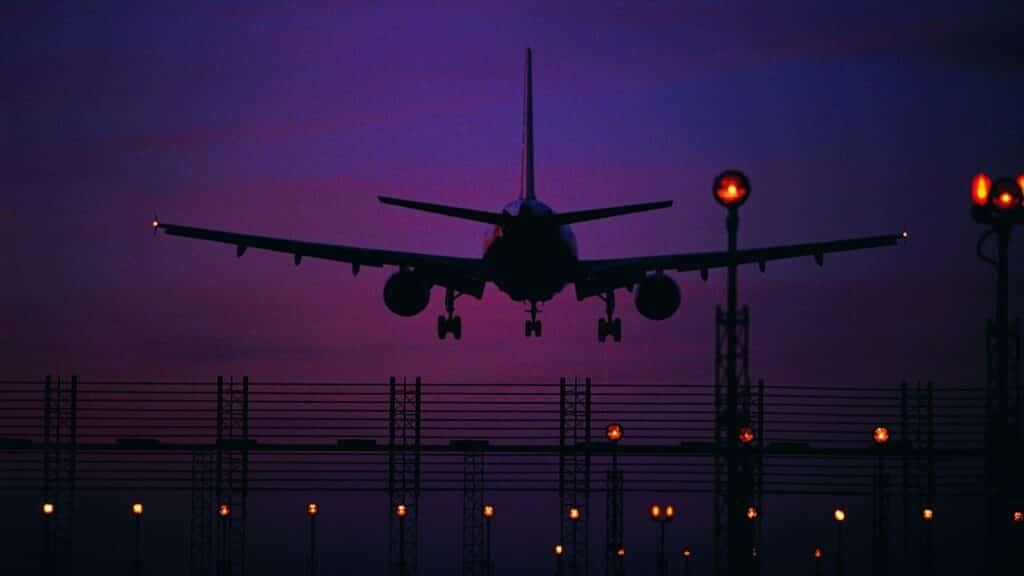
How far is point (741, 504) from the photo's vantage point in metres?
24.9

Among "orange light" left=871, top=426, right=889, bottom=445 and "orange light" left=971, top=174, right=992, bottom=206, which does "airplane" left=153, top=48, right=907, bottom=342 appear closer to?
"orange light" left=871, top=426, right=889, bottom=445

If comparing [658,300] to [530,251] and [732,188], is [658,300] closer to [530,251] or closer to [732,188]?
[530,251]

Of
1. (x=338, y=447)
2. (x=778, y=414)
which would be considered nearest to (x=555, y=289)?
(x=778, y=414)

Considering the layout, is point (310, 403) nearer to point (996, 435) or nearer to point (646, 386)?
point (646, 386)

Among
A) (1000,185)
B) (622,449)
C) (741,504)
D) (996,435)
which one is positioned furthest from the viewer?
(622,449)

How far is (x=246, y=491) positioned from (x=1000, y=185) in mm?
27736

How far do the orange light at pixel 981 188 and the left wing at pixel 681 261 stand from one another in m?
33.1

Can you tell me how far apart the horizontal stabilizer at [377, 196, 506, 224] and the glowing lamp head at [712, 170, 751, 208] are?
26.5m

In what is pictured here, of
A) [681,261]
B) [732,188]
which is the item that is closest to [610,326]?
[681,261]

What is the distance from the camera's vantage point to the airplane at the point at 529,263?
54.9 m

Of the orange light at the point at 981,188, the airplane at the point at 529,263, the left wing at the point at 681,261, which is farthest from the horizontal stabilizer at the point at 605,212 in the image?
the orange light at the point at 981,188

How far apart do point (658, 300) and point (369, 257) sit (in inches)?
453

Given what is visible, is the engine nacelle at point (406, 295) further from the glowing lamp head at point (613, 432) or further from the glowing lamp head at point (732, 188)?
the glowing lamp head at point (732, 188)

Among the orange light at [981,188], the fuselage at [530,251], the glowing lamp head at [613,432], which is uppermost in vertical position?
the fuselage at [530,251]
